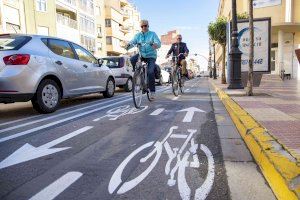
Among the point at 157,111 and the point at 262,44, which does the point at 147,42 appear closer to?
the point at 157,111

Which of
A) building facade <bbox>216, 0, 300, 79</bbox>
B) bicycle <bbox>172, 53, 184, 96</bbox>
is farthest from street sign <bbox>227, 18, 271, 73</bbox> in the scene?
building facade <bbox>216, 0, 300, 79</bbox>

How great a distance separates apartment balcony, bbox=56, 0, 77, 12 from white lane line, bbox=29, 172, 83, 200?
34971 millimetres

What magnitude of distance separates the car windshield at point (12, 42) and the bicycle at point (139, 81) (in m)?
2.42

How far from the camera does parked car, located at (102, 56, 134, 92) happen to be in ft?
45.3

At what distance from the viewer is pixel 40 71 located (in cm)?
674

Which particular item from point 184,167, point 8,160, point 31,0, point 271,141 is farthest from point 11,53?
point 31,0

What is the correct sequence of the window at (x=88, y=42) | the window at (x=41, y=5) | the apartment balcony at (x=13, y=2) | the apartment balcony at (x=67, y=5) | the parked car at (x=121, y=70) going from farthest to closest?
1. the window at (x=88, y=42)
2. the apartment balcony at (x=67, y=5)
3. the window at (x=41, y=5)
4. the apartment balcony at (x=13, y=2)
5. the parked car at (x=121, y=70)

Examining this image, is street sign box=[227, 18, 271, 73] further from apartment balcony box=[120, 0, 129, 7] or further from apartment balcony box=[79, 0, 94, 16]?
apartment balcony box=[120, 0, 129, 7]

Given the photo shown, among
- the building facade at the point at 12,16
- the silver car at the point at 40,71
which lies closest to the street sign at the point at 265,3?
the building facade at the point at 12,16

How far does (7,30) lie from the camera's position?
26.7 m

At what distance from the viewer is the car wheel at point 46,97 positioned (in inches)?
268

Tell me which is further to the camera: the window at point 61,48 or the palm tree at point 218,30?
the palm tree at point 218,30

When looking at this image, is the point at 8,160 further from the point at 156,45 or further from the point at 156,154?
the point at 156,45

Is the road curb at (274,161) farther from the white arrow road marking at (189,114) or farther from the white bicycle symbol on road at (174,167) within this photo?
the white arrow road marking at (189,114)
